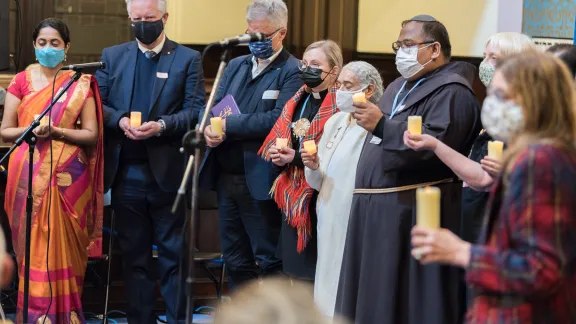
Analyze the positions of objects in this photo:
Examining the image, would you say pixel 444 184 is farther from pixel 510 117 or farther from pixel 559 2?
pixel 559 2

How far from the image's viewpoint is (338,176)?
452cm

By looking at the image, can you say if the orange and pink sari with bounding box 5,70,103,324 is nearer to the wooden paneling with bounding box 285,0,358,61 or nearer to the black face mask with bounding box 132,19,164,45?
the black face mask with bounding box 132,19,164,45

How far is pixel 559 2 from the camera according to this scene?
7.65 m

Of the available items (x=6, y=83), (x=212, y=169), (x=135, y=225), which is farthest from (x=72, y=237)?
(x=6, y=83)

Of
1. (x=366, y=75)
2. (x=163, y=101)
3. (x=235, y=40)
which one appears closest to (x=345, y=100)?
(x=366, y=75)

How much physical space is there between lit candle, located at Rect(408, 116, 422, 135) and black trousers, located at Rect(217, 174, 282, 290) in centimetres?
150

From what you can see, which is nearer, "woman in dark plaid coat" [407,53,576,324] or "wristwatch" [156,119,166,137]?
"woman in dark plaid coat" [407,53,576,324]

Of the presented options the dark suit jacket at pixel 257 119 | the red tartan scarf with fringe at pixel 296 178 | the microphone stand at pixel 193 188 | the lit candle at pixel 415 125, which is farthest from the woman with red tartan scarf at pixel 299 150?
the microphone stand at pixel 193 188

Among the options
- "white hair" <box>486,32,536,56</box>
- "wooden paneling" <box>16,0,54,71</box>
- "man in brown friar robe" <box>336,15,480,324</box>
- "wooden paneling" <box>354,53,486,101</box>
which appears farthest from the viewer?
"wooden paneling" <box>354,53,486,101</box>

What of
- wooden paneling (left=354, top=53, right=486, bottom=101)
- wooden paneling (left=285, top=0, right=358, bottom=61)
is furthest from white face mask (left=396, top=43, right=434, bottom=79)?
wooden paneling (left=354, top=53, right=486, bottom=101)

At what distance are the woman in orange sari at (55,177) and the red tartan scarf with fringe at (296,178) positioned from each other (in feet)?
3.40

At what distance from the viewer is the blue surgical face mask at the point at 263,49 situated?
503 cm

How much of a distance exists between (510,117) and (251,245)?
3.00 m

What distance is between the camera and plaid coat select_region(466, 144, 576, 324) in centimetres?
215
